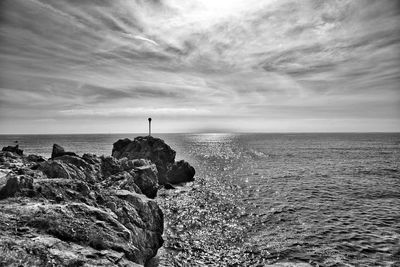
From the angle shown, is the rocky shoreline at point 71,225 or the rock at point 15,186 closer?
the rocky shoreline at point 71,225

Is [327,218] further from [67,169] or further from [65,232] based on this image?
[67,169]

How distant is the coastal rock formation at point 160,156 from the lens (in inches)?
1831

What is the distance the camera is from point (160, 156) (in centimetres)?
4975

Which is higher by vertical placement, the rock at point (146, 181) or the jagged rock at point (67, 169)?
the jagged rock at point (67, 169)

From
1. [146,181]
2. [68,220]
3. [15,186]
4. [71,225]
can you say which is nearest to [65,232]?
[71,225]

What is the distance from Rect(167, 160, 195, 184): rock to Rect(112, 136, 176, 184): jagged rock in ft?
4.13

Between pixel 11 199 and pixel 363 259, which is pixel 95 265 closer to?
pixel 11 199

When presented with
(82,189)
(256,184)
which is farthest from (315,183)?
Answer: (82,189)

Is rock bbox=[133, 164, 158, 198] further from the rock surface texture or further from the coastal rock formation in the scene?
the rock surface texture

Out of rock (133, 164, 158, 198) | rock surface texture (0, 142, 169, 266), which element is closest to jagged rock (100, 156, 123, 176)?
rock (133, 164, 158, 198)

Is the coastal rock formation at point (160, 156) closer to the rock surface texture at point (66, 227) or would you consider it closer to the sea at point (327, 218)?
the sea at point (327, 218)

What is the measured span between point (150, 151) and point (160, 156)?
117 inches

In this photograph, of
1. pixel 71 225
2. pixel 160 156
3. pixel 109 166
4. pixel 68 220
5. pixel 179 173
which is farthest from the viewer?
pixel 160 156

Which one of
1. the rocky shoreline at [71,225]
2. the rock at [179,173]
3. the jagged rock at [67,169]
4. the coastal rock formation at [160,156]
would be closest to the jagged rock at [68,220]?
the rocky shoreline at [71,225]
